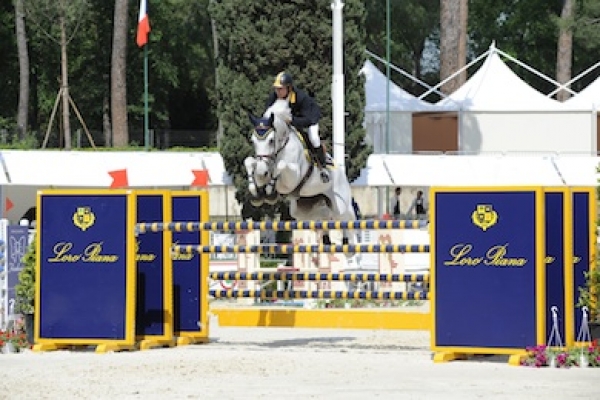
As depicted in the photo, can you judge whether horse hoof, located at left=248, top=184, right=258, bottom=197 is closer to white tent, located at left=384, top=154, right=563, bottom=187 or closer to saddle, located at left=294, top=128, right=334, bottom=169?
saddle, located at left=294, top=128, right=334, bottom=169

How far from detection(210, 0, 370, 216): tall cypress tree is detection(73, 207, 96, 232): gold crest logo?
1708cm

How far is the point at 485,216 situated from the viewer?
13883 millimetres

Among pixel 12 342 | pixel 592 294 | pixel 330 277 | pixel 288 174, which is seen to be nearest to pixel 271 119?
pixel 288 174

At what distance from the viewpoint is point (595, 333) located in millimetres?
14273

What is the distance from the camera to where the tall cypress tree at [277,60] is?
33.1 meters

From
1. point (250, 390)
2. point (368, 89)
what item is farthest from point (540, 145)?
point (250, 390)

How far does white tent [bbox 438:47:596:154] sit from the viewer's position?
133 feet

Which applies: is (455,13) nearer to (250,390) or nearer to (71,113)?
(71,113)

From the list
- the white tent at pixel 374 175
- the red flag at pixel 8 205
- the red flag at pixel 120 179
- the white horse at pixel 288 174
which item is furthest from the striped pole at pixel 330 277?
the white tent at pixel 374 175

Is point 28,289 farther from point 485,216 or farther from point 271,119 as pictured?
point 485,216

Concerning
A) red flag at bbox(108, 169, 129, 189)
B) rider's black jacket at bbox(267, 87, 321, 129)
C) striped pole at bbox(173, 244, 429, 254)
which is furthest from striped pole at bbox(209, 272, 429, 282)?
red flag at bbox(108, 169, 129, 189)

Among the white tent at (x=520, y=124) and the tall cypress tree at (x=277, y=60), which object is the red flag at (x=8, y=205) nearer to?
the tall cypress tree at (x=277, y=60)

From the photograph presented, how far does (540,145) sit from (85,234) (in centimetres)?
2640

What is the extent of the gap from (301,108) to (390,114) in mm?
23210
